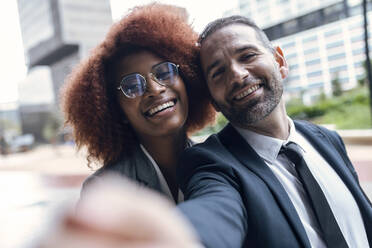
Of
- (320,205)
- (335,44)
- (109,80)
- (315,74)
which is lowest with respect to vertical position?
(315,74)

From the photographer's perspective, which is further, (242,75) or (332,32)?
(332,32)

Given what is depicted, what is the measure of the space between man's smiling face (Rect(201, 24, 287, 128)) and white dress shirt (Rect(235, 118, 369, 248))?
14cm

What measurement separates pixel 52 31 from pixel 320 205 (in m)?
39.2

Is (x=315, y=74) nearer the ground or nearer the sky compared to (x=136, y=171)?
nearer the ground

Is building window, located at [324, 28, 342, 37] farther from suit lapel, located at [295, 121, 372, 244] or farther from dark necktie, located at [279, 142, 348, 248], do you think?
dark necktie, located at [279, 142, 348, 248]

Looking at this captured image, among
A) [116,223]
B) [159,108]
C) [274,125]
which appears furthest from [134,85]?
[116,223]

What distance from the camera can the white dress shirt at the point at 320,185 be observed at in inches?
52.4

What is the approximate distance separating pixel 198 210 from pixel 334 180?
96 centimetres

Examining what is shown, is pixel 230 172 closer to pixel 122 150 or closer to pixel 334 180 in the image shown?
pixel 334 180

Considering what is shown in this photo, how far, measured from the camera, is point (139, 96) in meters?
1.75

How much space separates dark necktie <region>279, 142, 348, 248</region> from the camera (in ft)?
4.14

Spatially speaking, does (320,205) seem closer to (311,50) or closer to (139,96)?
(139,96)

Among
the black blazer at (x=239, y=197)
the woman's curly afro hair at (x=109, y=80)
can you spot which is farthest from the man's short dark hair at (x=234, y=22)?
the black blazer at (x=239, y=197)

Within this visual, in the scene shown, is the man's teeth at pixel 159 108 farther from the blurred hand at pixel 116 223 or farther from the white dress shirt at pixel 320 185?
the blurred hand at pixel 116 223
